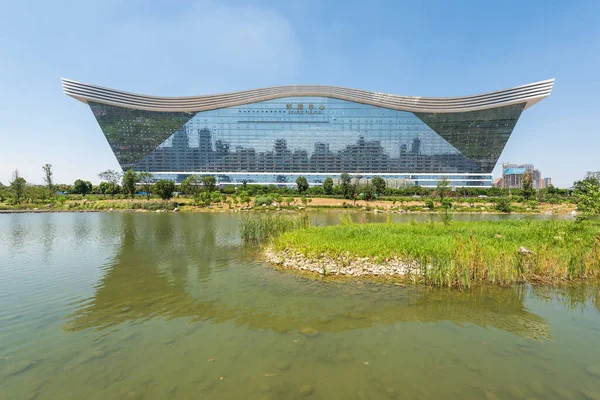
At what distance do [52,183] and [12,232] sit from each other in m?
64.0

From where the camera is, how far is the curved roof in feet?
338

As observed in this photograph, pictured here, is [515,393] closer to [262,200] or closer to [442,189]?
[262,200]

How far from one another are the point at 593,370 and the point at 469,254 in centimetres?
578

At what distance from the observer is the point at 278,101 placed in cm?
10994

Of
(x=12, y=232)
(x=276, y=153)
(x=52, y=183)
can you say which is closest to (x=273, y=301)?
(x=12, y=232)

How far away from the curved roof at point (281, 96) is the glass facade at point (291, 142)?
2.12 m

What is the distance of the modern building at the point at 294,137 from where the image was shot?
10788cm

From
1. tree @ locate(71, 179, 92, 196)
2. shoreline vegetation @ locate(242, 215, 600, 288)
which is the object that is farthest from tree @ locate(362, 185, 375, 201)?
tree @ locate(71, 179, 92, 196)

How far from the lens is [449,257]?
468 inches

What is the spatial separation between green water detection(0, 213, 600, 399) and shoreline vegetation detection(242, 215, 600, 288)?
0.96 metres

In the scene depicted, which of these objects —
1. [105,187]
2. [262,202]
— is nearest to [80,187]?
[105,187]

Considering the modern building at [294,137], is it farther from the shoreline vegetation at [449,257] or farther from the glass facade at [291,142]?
the shoreline vegetation at [449,257]

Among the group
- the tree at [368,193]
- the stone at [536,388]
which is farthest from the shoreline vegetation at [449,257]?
the tree at [368,193]

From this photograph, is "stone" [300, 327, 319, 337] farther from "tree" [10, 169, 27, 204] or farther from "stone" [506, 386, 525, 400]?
"tree" [10, 169, 27, 204]
